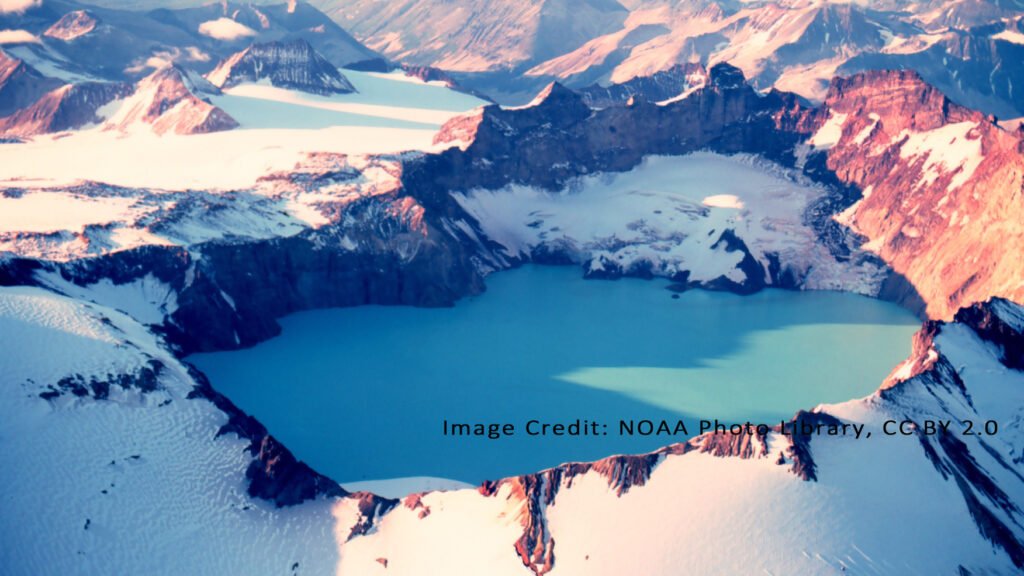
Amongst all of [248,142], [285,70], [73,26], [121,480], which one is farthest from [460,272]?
[73,26]

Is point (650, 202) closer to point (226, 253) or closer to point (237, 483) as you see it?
point (226, 253)

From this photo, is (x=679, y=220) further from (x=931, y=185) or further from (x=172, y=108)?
(x=172, y=108)

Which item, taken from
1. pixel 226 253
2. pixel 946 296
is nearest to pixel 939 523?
pixel 946 296

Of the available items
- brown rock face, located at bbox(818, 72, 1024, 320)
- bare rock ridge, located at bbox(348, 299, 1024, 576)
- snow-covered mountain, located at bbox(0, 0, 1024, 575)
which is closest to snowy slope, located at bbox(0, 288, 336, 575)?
snow-covered mountain, located at bbox(0, 0, 1024, 575)

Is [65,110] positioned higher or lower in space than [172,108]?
lower

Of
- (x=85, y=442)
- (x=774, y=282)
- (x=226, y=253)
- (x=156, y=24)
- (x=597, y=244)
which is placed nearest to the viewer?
(x=85, y=442)

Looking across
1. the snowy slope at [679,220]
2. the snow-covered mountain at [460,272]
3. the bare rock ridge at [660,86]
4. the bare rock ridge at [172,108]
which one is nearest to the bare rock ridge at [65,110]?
the snow-covered mountain at [460,272]

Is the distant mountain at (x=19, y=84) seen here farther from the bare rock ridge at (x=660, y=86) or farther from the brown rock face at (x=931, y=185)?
the brown rock face at (x=931, y=185)

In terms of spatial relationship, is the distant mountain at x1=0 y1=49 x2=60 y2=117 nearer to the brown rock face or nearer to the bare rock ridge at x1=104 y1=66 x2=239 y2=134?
the bare rock ridge at x1=104 y1=66 x2=239 y2=134

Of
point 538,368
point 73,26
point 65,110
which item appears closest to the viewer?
point 538,368
